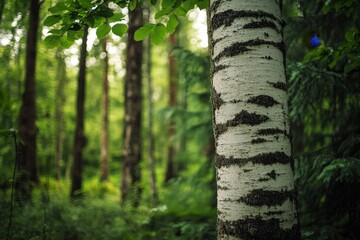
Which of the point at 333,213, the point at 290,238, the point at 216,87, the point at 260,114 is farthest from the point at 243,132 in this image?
the point at 333,213

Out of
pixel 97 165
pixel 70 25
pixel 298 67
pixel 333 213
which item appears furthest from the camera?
pixel 97 165

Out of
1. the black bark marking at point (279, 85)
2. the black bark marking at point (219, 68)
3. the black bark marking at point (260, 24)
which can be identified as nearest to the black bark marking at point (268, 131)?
the black bark marking at point (279, 85)

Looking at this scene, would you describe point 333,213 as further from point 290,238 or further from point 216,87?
point 216,87

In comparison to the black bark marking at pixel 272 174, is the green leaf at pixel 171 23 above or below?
above

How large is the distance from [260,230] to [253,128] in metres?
0.48

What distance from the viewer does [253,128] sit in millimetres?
1155

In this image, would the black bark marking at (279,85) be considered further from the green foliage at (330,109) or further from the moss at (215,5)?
the green foliage at (330,109)

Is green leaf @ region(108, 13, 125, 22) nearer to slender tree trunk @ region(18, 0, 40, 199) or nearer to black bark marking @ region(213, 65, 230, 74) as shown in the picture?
black bark marking @ region(213, 65, 230, 74)

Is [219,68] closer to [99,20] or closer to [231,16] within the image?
[231,16]

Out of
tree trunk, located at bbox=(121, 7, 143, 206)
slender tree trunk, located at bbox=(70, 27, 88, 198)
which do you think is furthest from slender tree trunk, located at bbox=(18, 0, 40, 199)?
tree trunk, located at bbox=(121, 7, 143, 206)

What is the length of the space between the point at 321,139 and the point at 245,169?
3350 millimetres

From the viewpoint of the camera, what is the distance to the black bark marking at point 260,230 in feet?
3.67

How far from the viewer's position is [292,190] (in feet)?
3.98

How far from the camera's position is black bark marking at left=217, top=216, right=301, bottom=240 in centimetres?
112
